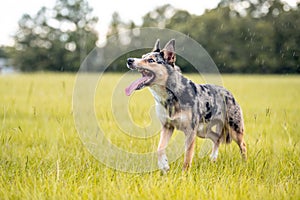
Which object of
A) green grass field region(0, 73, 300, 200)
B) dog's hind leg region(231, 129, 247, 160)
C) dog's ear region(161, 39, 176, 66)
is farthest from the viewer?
dog's hind leg region(231, 129, 247, 160)

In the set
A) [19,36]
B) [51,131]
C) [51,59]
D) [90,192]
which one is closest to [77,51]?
[51,59]

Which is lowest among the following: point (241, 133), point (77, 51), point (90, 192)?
point (90, 192)

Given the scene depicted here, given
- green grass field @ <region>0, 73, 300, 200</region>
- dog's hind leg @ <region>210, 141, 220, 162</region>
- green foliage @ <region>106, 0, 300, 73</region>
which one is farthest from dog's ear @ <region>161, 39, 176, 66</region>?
green foliage @ <region>106, 0, 300, 73</region>

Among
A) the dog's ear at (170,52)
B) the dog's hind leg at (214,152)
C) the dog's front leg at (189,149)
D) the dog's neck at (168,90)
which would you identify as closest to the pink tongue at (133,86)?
the dog's neck at (168,90)

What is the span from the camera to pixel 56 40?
4928 centimetres

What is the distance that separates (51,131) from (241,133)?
294 centimetres

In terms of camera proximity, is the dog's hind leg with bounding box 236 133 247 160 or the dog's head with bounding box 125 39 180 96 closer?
the dog's head with bounding box 125 39 180 96

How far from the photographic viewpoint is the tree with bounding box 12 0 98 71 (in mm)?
44031

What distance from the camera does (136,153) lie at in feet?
14.7

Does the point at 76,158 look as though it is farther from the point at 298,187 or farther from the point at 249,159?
the point at 298,187

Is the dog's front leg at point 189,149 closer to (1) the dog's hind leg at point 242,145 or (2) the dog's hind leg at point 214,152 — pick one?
(2) the dog's hind leg at point 214,152

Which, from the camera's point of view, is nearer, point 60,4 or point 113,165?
point 113,165

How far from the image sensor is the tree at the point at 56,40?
44.0 m

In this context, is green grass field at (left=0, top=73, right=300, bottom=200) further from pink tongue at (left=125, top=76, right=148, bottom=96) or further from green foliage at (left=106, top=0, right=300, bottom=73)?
green foliage at (left=106, top=0, right=300, bottom=73)
